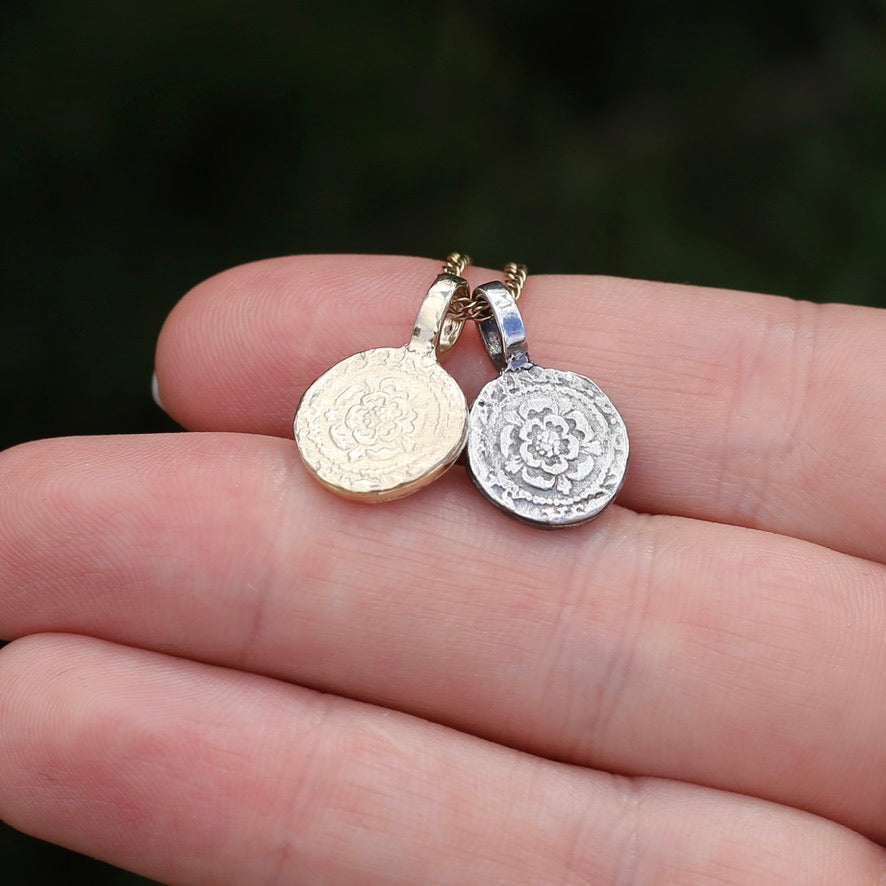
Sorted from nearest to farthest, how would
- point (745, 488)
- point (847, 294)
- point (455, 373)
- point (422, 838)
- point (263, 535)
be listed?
point (422, 838)
point (263, 535)
point (745, 488)
point (455, 373)
point (847, 294)

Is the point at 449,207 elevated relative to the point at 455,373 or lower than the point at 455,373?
elevated

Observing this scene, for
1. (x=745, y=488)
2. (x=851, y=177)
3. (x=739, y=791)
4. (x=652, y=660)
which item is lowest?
(x=739, y=791)

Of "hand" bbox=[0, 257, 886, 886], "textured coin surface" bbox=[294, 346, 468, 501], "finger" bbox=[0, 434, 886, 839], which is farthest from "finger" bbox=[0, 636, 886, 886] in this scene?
"textured coin surface" bbox=[294, 346, 468, 501]

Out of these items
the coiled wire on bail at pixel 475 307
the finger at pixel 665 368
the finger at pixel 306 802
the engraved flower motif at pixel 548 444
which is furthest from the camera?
the coiled wire on bail at pixel 475 307

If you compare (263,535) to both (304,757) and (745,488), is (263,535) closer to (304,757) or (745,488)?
(304,757)

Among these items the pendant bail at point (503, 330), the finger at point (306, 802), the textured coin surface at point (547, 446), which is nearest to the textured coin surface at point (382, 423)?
the textured coin surface at point (547, 446)

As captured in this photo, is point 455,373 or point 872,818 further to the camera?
point 455,373

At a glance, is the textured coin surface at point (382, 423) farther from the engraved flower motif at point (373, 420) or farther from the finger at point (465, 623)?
the finger at point (465, 623)

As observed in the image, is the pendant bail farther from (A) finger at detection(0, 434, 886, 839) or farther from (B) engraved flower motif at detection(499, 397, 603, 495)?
(A) finger at detection(0, 434, 886, 839)

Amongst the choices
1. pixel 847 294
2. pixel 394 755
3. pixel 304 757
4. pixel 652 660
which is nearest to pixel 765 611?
pixel 652 660
